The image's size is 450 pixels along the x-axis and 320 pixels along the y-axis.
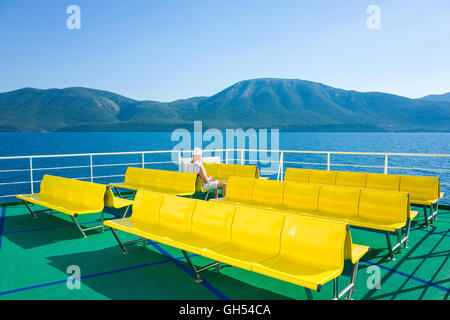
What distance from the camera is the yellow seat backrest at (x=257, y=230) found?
2.97 meters

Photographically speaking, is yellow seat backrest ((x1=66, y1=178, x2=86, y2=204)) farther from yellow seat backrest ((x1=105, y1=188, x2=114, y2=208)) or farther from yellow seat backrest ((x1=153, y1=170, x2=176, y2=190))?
yellow seat backrest ((x1=153, y1=170, x2=176, y2=190))

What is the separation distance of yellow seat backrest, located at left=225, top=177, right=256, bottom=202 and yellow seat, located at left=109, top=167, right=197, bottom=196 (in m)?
0.80

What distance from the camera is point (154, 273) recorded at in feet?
11.5

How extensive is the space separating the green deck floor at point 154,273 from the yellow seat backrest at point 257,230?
41 cm

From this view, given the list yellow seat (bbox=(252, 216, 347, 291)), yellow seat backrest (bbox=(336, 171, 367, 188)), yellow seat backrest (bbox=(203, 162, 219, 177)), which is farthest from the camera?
yellow seat backrest (bbox=(203, 162, 219, 177))

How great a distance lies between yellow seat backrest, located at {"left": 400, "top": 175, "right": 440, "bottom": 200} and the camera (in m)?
5.19

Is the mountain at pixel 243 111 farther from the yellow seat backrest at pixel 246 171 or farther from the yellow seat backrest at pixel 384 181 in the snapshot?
the yellow seat backrest at pixel 384 181

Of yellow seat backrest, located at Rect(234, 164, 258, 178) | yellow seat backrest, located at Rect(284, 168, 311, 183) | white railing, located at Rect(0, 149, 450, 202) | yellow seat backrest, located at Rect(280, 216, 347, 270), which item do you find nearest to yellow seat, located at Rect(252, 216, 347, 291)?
yellow seat backrest, located at Rect(280, 216, 347, 270)

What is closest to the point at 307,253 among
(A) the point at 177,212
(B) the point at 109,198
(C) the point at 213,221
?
(C) the point at 213,221

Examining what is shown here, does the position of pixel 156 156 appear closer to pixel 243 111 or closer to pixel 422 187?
pixel 422 187

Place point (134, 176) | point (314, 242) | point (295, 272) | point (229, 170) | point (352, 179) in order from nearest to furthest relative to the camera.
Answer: point (295, 272), point (314, 242), point (352, 179), point (134, 176), point (229, 170)

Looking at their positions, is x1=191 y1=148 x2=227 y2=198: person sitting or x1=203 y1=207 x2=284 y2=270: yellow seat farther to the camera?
x1=191 y1=148 x2=227 y2=198: person sitting

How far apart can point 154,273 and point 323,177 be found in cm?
367
